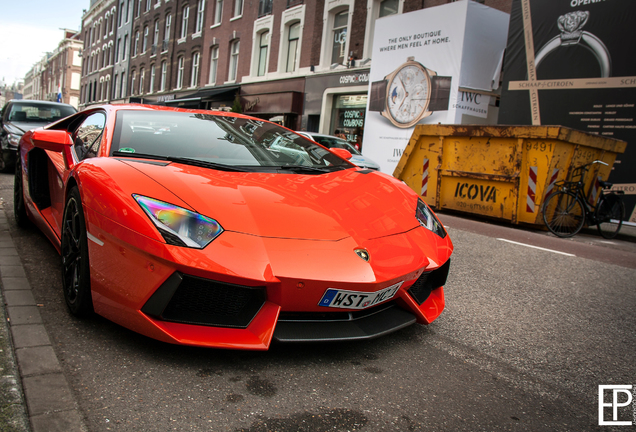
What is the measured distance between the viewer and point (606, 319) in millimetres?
3445

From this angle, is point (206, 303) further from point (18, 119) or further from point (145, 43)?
point (145, 43)

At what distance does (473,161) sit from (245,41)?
19.0 meters

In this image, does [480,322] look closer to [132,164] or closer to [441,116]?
[132,164]

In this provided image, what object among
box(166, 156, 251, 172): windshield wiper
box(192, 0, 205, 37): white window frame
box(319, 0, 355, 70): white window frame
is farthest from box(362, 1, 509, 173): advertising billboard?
box(192, 0, 205, 37): white window frame

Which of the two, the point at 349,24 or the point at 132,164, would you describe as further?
the point at 349,24

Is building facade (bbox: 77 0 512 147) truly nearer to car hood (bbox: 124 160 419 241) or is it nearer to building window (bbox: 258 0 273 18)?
building window (bbox: 258 0 273 18)

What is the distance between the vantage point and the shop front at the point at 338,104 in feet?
60.0

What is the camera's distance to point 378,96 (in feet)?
52.4

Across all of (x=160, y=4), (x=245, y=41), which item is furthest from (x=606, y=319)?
(x=160, y=4)

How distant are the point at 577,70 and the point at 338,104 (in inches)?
385

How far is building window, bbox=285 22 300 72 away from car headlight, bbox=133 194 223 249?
2073cm

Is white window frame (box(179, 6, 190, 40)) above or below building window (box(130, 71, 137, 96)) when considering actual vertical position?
above

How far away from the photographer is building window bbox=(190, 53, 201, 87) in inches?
1175

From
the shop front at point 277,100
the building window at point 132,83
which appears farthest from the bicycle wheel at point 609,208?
the building window at point 132,83
